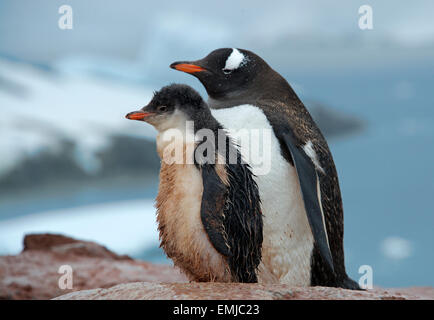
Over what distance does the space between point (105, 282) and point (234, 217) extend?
1351 millimetres

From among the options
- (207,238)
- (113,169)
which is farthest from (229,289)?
(113,169)

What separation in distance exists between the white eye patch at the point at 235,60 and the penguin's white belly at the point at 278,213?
0.21 meters

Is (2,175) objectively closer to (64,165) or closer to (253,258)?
(64,165)

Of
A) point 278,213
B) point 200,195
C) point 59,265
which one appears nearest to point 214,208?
point 200,195

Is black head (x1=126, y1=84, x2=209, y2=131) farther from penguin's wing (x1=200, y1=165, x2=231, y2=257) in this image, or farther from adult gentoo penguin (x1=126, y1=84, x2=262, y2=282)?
penguin's wing (x1=200, y1=165, x2=231, y2=257)

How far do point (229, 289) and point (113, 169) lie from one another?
3.66 meters

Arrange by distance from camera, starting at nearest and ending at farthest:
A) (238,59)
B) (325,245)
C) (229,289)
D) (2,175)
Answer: (229,289)
(325,245)
(238,59)
(2,175)

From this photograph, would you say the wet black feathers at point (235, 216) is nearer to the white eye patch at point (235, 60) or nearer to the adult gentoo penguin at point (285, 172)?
the adult gentoo penguin at point (285, 172)

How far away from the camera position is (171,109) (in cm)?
140

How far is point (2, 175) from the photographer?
4645 millimetres

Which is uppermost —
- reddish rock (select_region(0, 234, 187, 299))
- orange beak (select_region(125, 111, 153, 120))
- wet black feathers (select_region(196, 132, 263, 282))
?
orange beak (select_region(125, 111, 153, 120))

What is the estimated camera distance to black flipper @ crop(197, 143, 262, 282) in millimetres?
1333

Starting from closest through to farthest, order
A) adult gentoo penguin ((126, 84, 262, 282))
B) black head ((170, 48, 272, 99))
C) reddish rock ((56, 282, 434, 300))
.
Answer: reddish rock ((56, 282, 434, 300)) → adult gentoo penguin ((126, 84, 262, 282)) → black head ((170, 48, 272, 99))

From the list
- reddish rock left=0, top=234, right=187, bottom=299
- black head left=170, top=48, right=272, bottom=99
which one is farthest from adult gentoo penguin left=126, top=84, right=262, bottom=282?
reddish rock left=0, top=234, right=187, bottom=299
